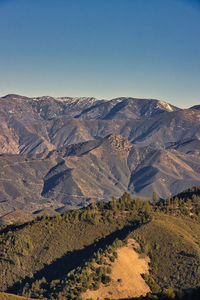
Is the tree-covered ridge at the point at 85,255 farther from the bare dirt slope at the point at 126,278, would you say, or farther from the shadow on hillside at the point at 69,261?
the bare dirt slope at the point at 126,278

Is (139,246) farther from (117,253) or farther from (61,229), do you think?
(61,229)

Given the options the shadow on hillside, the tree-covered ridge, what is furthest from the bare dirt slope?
the shadow on hillside

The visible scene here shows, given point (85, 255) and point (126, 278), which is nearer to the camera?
point (126, 278)

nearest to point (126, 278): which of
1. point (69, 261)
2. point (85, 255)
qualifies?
point (85, 255)

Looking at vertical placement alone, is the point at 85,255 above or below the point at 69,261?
above

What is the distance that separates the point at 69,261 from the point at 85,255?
610 cm

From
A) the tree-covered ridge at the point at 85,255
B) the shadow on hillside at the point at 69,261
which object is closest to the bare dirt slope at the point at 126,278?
the tree-covered ridge at the point at 85,255

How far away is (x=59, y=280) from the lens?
15225 cm

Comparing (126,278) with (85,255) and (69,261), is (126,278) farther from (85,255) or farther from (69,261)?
(69,261)

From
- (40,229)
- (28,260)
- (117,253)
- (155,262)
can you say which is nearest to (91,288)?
(117,253)

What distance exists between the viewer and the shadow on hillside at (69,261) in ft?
548

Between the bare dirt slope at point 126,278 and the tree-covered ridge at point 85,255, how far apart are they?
2086 millimetres

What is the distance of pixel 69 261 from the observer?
578ft

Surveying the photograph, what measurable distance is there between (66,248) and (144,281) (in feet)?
125
